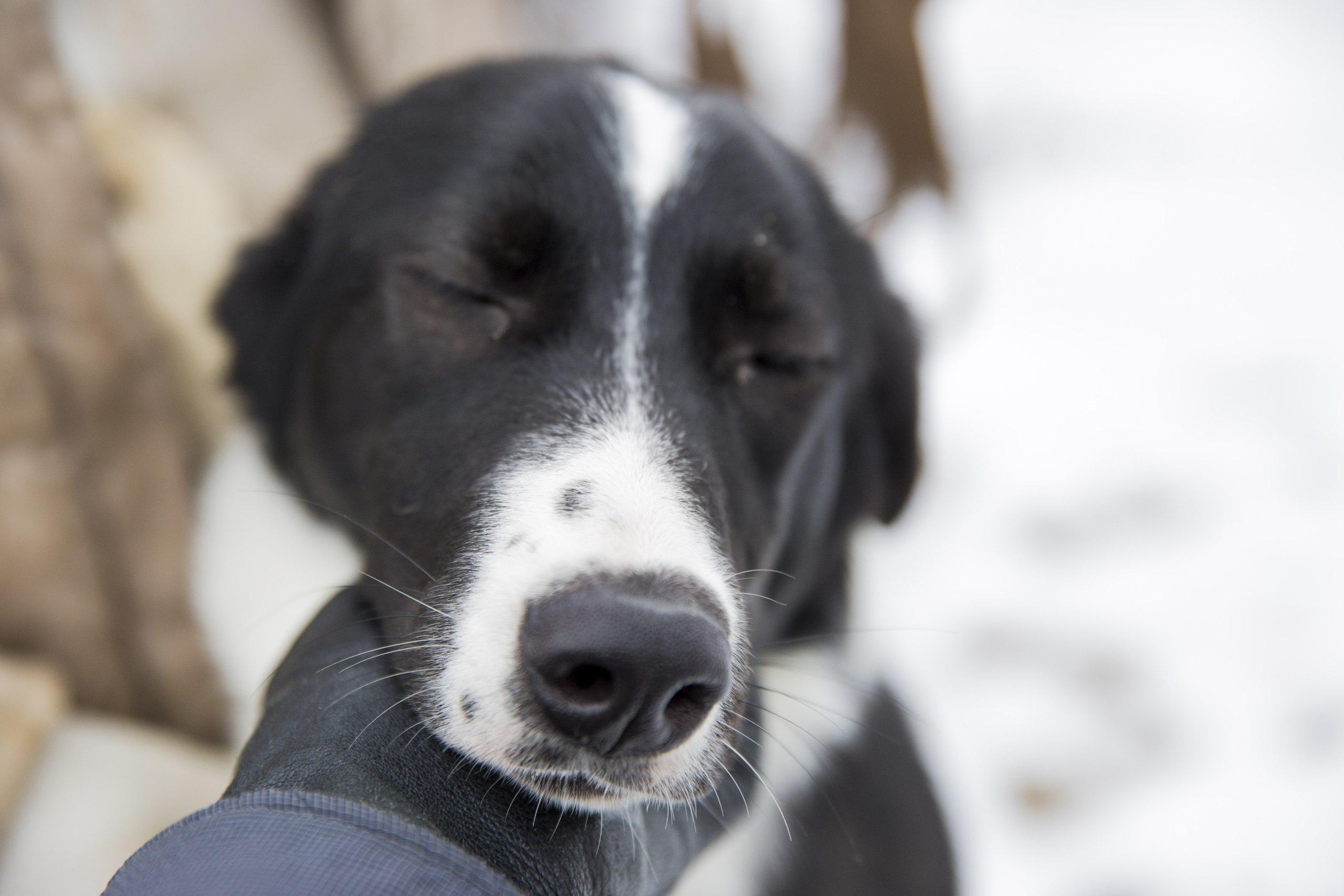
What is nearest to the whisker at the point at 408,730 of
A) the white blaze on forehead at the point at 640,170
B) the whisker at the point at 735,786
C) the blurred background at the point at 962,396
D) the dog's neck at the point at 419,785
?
the dog's neck at the point at 419,785

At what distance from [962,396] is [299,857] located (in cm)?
362

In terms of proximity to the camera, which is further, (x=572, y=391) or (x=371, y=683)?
(x=572, y=391)

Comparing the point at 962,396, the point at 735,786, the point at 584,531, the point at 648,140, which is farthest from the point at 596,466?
the point at 962,396

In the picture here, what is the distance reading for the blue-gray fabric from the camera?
708mm

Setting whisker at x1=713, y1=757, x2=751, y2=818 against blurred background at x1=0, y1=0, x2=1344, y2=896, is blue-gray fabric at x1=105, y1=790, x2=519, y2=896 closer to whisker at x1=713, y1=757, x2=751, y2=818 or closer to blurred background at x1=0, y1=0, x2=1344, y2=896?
whisker at x1=713, y1=757, x2=751, y2=818

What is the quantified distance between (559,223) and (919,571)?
8.12ft

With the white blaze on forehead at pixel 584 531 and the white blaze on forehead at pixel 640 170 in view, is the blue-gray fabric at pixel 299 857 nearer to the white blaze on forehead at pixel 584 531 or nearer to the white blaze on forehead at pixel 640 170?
the white blaze on forehead at pixel 584 531

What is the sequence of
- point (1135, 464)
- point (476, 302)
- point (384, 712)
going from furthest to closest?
point (1135, 464) < point (476, 302) < point (384, 712)

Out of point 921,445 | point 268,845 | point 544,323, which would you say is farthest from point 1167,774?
point 268,845

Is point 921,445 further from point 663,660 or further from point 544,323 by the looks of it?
point 663,660

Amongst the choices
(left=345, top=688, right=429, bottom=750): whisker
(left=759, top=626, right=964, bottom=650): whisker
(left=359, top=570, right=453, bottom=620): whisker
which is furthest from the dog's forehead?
(left=759, top=626, right=964, bottom=650): whisker

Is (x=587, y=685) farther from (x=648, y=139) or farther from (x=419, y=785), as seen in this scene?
(x=648, y=139)

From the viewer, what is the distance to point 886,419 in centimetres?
200

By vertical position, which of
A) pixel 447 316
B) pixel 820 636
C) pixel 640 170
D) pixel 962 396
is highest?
pixel 640 170
